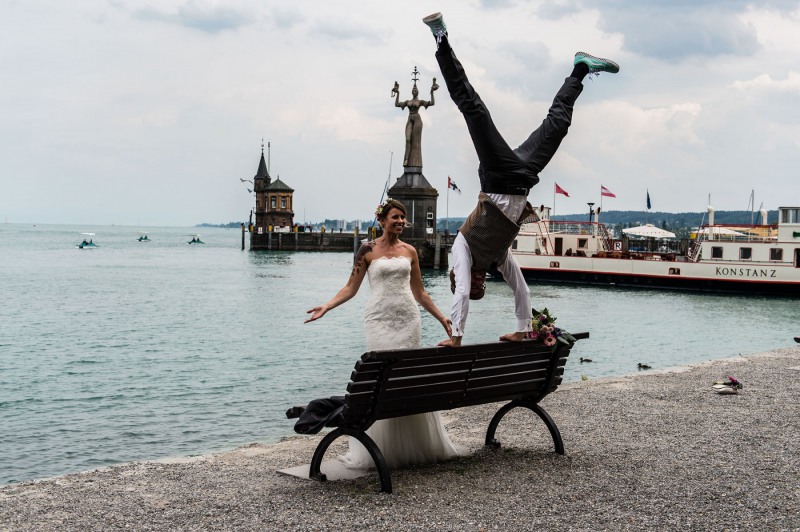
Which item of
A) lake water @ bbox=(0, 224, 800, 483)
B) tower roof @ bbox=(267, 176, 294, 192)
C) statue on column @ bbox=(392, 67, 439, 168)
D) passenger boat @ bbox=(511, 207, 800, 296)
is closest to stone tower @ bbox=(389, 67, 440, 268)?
statue on column @ bbox=(392, 67, 439, 168)

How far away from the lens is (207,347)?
84.8 feet

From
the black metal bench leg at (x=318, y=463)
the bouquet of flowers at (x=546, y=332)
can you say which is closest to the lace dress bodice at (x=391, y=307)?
the black metal bench leg at (x=318, y=463)

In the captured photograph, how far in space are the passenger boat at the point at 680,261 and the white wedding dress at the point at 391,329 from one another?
3444cm

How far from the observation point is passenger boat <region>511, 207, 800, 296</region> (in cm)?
4431

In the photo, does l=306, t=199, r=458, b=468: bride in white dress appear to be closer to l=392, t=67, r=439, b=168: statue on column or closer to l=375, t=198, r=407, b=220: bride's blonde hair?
l=375, t=198, r=407, b=220: bride's blonde hair

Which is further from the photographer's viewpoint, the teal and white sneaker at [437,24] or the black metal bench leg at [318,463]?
the black metal bench leg at [318,463]

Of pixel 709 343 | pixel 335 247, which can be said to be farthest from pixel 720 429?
pixel 335 247

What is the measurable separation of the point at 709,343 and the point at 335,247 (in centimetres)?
7787

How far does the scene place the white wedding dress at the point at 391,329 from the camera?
22.7 feet

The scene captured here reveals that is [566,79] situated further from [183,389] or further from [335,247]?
[335,247]

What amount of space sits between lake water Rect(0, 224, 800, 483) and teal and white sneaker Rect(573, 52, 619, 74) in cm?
785

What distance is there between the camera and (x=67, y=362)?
2230cm

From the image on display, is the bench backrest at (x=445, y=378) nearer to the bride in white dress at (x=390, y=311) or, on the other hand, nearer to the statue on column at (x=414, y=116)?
the bride in white dress at (x=390, y=311)

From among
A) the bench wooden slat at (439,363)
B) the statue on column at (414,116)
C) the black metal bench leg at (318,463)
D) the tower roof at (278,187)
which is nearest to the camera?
the bench wooden slat at (439,363)
